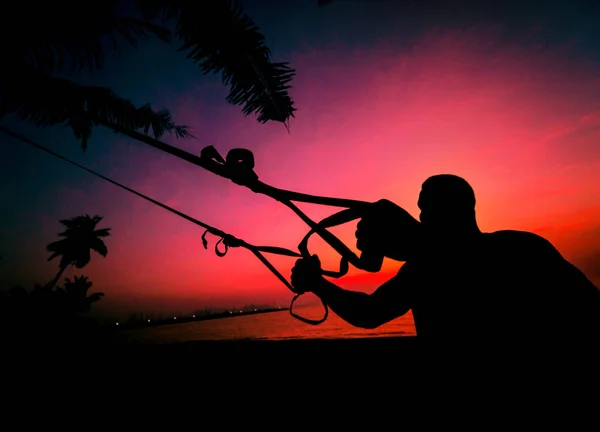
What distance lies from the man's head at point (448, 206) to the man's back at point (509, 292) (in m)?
0.12

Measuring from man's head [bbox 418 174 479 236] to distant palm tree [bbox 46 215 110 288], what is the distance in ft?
135

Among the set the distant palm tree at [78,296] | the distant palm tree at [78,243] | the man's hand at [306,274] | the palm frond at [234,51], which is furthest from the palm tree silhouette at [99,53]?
the distant palm tree at [78,243]

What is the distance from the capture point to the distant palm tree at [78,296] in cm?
2227

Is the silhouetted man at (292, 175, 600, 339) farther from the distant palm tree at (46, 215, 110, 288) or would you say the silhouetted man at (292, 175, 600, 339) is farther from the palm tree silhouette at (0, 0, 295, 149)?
the distant palm tree at (46, 215, 110, 288)

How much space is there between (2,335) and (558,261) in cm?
2324

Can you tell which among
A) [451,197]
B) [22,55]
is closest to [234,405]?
[451,197]

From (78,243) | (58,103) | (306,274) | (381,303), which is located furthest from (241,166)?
(78,243)

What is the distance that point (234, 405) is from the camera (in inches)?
93.8

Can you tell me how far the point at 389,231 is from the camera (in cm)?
152

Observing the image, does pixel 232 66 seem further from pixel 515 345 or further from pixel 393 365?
pixel 393 365

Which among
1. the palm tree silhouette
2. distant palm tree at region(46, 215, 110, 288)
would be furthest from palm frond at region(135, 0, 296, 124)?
distant palm tree at region(46, 215, 110, 288)

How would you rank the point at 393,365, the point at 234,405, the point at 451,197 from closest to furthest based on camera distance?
the point at 451,197 < the point at 234,405 < the point at 393,365

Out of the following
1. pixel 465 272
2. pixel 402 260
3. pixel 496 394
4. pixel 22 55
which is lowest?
pixel 496 394

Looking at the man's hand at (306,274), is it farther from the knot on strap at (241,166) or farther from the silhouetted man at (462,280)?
the knot on strap at (241,166)
